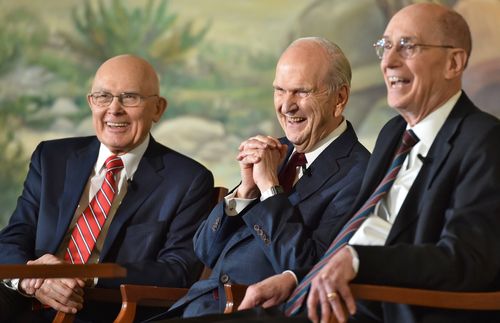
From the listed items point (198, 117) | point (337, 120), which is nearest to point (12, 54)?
point (198, 117)

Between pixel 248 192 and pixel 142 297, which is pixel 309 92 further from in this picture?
pixel 142 297

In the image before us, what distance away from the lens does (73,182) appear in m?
4.50

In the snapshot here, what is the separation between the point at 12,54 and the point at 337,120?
4644mm

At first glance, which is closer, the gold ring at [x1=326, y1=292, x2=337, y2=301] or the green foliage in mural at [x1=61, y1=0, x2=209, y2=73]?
the gold ring at [x1=326, y1=292, x2=337, y2=301]

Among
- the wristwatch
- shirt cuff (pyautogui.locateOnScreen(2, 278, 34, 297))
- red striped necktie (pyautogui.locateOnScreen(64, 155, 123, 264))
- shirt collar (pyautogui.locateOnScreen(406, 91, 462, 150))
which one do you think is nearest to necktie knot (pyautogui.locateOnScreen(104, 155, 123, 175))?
red striped necktie (pyautogui.locateOnScreen(64, 155, 123, 264))

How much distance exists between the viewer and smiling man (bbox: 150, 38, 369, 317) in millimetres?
3703

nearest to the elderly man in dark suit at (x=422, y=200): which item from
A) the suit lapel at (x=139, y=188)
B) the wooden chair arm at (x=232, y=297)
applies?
the wooden chair arm at (x=232, y=297)

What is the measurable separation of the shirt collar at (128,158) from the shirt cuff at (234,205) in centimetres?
74

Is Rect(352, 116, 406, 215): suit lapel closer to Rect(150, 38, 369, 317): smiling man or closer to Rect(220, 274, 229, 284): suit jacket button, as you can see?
Rect(150, 38, 369, 317): smiling man

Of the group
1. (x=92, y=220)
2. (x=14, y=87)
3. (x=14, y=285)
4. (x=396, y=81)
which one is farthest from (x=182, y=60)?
(x=396, y=81)

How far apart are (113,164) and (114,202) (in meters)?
0.18

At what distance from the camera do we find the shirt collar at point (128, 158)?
15.0 feet

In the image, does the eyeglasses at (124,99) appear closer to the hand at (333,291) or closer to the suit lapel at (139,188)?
the suit lapel at (139,188)

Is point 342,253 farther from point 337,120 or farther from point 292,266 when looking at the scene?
point 337,120
